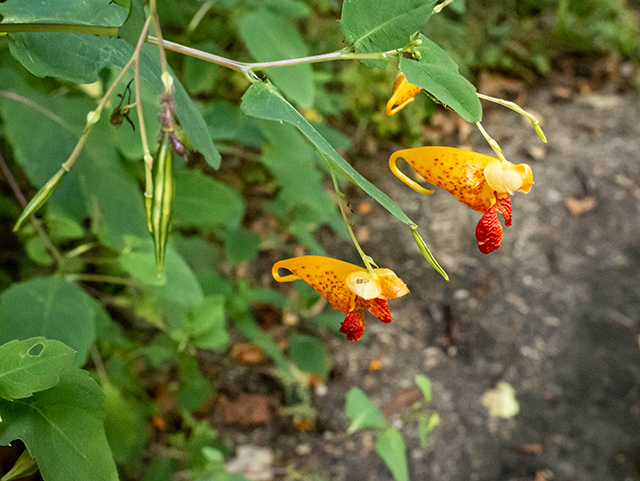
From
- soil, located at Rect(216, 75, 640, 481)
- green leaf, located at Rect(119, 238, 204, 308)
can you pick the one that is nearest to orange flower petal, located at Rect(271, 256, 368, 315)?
green leaf, located at Rect(119, 238, 204, 308)

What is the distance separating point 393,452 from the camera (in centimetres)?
105

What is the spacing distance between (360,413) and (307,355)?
0.55 metres

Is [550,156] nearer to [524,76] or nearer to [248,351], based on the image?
[524,76]

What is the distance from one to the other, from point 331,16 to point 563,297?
1.77 m

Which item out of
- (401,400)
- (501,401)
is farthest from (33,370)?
(501,401)

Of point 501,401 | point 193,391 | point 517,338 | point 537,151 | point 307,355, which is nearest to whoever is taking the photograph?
point 193,391

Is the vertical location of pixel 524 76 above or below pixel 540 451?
above

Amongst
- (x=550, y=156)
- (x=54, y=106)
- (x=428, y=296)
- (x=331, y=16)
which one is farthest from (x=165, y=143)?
(x=550, y=156)

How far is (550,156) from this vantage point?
9.02 feet

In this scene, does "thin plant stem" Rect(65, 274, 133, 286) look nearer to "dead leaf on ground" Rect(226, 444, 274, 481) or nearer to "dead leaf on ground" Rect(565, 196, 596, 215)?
"dead leaf on ground" Rect(226, 444, 274, 481)

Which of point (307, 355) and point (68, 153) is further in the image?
point (307, 355)

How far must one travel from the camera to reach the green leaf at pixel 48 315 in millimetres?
805

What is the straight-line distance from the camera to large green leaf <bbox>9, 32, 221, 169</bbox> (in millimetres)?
565

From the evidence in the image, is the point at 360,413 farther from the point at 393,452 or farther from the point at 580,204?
the point at 580,204
